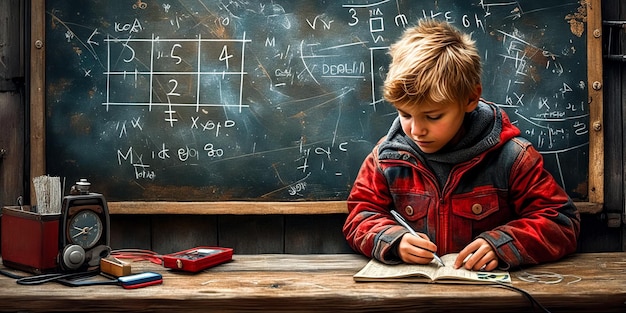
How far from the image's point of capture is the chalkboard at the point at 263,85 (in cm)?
273

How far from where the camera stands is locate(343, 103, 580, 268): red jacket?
2.16 m

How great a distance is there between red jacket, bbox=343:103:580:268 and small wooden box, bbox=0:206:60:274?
996 millimetres

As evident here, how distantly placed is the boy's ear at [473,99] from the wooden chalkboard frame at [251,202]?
2.57ft

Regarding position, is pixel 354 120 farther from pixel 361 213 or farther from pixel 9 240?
pixel 9 240

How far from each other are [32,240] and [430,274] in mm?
1253

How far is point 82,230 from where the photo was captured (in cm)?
211

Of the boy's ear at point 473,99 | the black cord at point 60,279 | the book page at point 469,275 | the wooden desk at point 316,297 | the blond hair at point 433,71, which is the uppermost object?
the blond hair at point 433,71

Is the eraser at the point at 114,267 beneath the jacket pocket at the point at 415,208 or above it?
beneath

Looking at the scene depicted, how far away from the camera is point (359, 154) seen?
2.76m

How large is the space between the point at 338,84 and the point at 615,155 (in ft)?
4.00

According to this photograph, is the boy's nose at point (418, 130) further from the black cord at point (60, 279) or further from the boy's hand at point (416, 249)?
the black cord at point (60, 279)

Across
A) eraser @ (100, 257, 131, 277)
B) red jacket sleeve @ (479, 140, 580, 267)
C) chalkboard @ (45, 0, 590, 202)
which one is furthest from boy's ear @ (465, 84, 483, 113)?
eraser @ (100, 257, 131, 277)

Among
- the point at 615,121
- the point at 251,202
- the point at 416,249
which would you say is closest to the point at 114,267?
the point at 251,202

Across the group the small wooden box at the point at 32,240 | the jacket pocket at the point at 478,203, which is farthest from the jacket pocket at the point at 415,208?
the small wooden box at the point at 32,240
